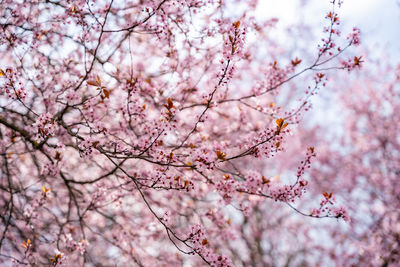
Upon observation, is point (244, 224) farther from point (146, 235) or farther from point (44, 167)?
point (44, 167)

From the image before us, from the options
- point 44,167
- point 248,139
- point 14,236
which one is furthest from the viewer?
point 14,236

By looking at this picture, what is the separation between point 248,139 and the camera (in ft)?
11.7

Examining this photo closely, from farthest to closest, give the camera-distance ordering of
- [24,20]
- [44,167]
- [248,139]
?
[24,20], [44,167], [248,139]

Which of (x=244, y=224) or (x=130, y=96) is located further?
(x=244, y=224)

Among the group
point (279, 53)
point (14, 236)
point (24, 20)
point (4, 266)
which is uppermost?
point (279, 53)

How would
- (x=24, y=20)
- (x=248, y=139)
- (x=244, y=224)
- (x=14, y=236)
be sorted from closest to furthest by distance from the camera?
(x=248, y=139) < (x=24, y=20) < (x=14, y=236) < (x=244, y=224)

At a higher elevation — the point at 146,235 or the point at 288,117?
the point at 288,117

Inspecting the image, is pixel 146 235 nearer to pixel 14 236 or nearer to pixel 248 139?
pixel 14 236

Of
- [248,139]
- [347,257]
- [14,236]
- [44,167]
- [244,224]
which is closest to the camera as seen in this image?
[248,139]

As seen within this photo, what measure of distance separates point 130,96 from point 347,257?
26.8 feet

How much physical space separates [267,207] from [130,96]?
27.3 ft

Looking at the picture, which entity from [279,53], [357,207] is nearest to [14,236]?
→ [357,207]

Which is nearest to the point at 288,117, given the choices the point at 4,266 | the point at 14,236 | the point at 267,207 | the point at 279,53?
the point at 14,236

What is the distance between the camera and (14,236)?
5.19 metres
